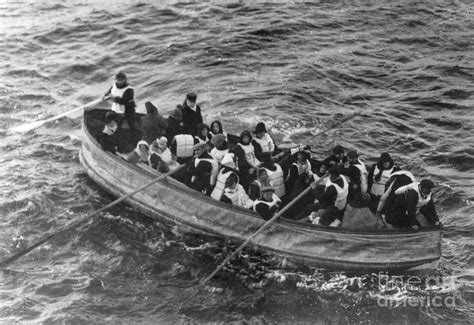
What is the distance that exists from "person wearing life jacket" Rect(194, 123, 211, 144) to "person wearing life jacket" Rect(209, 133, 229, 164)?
0.72 m

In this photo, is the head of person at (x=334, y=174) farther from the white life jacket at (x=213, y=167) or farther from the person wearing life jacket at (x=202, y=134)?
the person wearing life jacket at (x=202, y=134)

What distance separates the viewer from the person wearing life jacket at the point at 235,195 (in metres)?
14.1

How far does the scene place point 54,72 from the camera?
25.2 metres

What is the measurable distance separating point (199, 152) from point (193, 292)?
142 inches

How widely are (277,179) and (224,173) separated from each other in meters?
1.23

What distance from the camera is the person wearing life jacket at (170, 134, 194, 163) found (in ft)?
51.6

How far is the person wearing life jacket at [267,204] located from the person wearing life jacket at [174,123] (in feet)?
12.2

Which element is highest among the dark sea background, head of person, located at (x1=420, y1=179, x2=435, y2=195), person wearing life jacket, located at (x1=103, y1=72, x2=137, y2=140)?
person wearing life jacket, located at (x1=103, y1=72, x2=137, y2=140)

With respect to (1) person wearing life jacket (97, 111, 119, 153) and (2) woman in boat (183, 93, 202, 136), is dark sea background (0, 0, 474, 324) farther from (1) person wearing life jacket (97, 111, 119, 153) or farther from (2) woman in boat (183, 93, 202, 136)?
(2) woman in boat (183, 93, 202, 136)

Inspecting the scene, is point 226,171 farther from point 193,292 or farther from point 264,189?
point 193,292

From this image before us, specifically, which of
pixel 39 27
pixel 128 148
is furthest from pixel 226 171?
pixel 39 27

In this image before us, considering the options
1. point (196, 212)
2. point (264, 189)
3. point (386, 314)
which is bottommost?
point (386, 314)

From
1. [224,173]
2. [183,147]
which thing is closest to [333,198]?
[224,173]

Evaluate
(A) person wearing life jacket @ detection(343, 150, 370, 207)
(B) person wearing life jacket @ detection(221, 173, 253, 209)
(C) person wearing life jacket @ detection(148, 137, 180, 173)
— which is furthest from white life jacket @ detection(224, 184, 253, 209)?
(A) person wearing life jacket @ detection(343, 150, 370, 207)
